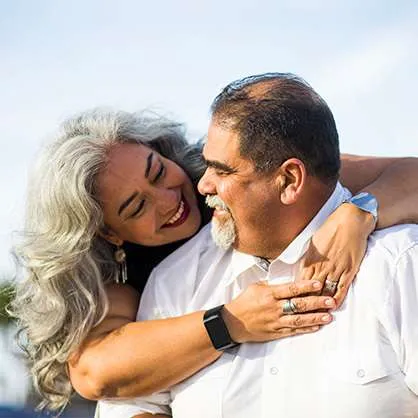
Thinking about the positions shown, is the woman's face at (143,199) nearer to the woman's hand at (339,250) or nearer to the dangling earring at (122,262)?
the dangling earring at (122,262)

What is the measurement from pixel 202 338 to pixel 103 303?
55 cm

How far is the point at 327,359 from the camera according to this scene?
3662 millimetres

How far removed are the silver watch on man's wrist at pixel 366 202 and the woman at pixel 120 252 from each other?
31 millimetres

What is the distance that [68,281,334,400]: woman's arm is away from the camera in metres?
3.74

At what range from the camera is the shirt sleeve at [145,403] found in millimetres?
4008

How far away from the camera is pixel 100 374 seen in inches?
157

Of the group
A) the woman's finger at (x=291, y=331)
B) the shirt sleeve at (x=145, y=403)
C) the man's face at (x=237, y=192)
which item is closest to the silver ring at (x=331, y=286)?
the woman's finger at (x=291, y=331)

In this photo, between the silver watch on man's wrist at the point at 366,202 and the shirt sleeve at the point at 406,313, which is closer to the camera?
the shirt sleeve at the point at 406,313

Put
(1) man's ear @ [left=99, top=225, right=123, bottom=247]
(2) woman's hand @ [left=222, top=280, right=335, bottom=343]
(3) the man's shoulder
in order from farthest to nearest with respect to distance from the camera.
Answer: (1) man's ear @ [left=99, top=225, right=123, bottom=247] < (3) the man's shoulder < (2) woman's hand @ [left=222, top=280, right=335, bottom=343]

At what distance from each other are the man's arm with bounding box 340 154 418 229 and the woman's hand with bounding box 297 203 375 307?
13cm

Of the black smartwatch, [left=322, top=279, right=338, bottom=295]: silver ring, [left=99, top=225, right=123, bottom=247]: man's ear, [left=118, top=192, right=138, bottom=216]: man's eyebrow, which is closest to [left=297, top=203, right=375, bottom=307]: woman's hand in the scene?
[left=322, top=279, right=338, bottom=295]: silver ring

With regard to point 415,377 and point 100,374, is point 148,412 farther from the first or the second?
point 415,377

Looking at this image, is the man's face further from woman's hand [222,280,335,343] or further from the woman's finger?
the woman's finger

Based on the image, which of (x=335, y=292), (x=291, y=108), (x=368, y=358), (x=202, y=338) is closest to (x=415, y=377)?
(x=368, y=358)
